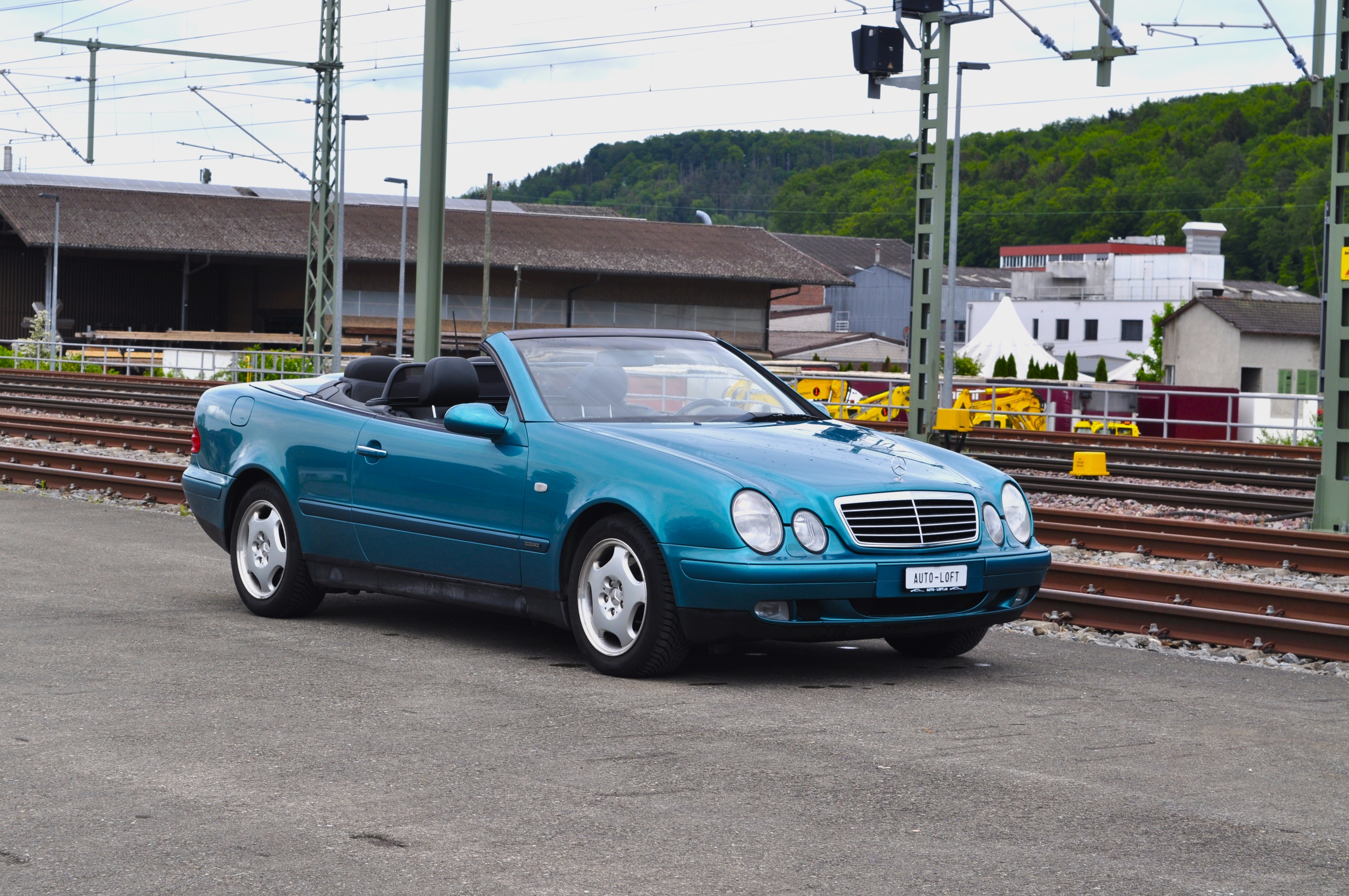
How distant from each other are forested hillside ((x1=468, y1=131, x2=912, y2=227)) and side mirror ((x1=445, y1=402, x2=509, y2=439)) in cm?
12987

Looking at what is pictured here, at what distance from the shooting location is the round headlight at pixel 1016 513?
7047mm

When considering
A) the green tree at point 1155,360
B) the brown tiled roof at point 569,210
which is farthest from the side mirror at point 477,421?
the brown tiled roof at point 569,210

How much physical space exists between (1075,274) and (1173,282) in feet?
28.9

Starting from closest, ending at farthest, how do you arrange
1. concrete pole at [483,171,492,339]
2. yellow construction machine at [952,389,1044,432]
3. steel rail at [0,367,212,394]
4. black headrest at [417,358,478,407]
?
black headrest at [417,358,478,407], yellow construction machine at [952,389,1044,432], steel rail at [0,367,212,394], concrete pole at [483,171,492,339]

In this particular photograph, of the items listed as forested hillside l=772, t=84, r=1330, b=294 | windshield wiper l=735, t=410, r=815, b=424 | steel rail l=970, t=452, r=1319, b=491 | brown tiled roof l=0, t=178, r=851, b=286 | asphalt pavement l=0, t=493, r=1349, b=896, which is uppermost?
forested hillside l=772, t=84, r=1330, b=294

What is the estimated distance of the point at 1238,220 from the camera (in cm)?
11669

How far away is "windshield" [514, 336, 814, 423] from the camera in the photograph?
24.2 feet

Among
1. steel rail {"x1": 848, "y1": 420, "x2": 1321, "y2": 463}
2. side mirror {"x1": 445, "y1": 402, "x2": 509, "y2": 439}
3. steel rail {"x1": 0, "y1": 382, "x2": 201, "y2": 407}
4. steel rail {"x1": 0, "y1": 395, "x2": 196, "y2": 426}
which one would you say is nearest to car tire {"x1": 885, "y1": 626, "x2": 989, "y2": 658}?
side mirror {"x1": 445, "y1": 402, "x2": 509, "y2": 439}

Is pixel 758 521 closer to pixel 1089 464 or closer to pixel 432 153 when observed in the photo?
pixel 432 153

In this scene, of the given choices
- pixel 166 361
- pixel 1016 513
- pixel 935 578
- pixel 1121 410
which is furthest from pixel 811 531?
pixel 1121 410

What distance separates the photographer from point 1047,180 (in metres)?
124

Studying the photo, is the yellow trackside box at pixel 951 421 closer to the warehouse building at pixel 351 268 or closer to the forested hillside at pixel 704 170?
the warehouse building at pixel 351 268

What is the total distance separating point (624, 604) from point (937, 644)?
60.4 inches

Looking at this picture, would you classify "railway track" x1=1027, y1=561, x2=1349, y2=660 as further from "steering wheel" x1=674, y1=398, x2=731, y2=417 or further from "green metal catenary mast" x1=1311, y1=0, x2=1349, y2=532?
"green metal catenary mast" x1=1311, y1=0, x2=1349, y2=532
